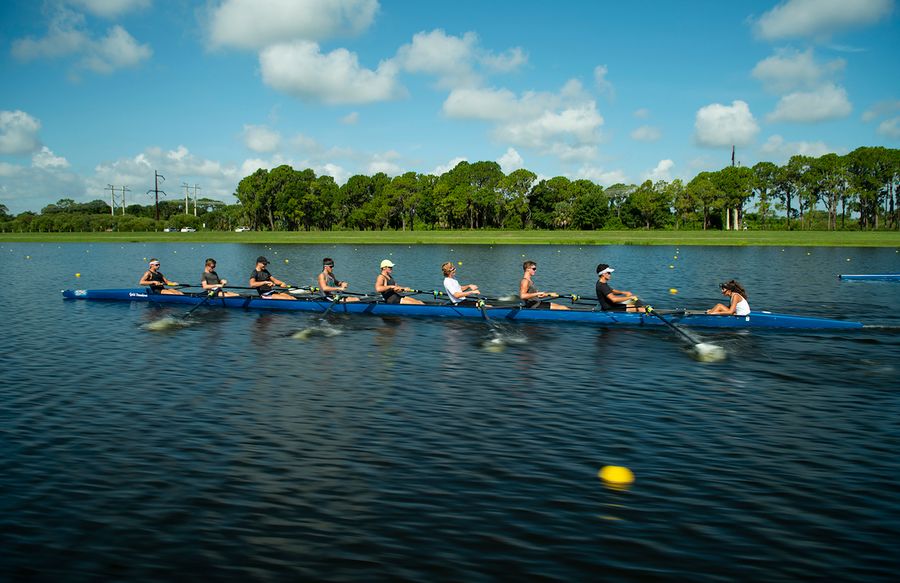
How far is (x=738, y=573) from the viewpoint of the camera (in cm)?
651

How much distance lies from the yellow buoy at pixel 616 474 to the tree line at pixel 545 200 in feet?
300

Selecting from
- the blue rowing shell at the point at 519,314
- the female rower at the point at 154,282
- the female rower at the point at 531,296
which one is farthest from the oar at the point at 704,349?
the female rower at the point at 154,282

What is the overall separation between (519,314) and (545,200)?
9141 cm

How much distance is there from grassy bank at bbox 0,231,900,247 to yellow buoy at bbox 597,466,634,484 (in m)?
66.9

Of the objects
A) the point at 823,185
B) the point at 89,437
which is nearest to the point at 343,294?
the point at 89,437

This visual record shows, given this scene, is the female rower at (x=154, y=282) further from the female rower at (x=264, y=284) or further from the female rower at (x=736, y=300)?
the female rower at (x=736, y=300)

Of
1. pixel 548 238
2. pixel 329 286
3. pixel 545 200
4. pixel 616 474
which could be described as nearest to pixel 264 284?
pixel 329 286

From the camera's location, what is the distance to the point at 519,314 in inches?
822

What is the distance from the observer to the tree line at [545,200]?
92688 millimetres

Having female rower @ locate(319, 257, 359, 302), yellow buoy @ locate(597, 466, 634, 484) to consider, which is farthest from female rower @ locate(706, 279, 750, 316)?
yellow buoy @ locate(597, 466, 634, 484)

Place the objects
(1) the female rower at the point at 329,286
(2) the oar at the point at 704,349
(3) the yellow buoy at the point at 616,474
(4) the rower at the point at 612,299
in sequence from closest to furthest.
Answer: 1. (3) the yellow buoy at the point at 616,474
2. (2) the oar at the point at 704,349
3. (4) the rower at the point at 612,299
4. (1) the female rower at the point at 329,286

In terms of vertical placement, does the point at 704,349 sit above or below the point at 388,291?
below

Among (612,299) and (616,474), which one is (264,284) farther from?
(616,474)

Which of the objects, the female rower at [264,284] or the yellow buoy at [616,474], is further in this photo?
the female rower at [264,284]
